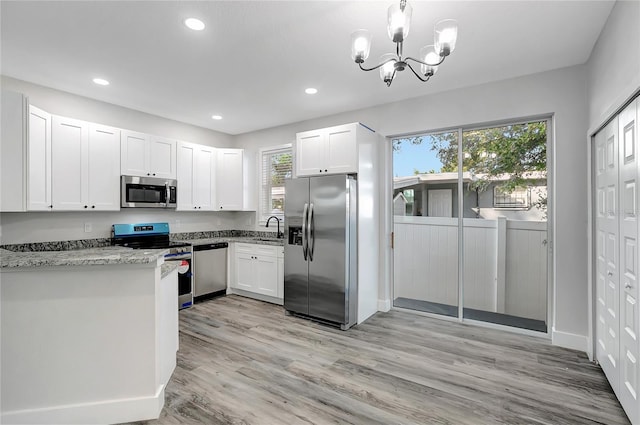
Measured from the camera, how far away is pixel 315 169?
13.3ft

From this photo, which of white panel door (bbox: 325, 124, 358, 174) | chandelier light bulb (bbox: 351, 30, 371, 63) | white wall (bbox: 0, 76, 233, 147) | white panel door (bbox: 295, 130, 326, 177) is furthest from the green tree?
white wall (bbox: 0, 76, 233, 147)

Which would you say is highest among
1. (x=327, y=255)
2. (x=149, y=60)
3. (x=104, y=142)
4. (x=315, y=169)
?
(x=149, y=60)

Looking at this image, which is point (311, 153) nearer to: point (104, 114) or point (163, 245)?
point (163, 245)

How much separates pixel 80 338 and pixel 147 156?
9.72 feet

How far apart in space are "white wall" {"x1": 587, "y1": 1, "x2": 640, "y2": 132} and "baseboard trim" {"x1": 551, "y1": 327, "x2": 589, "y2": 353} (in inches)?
78.0

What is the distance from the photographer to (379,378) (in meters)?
2.52

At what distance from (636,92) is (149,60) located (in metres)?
3.73

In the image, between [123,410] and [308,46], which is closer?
[123,410]

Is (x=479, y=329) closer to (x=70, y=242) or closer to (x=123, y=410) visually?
(x=123, y=410)

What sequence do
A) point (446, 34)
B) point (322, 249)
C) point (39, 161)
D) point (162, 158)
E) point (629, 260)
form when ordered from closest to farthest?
point (446, 34), point (629, 260), point (39, 161), point (322, 249), point (162, 158)

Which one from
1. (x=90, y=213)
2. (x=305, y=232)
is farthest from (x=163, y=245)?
(x=305, y=232)

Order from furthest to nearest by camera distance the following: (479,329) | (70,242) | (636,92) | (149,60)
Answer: (70,242), (479,329), (149,60), (636,92)

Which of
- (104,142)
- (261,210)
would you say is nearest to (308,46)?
(104,142)

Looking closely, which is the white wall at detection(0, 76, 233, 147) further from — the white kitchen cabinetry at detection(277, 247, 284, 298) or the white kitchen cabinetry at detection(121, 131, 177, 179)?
the white kitchen cabinetry at detection(277, 247, 284, 298)
